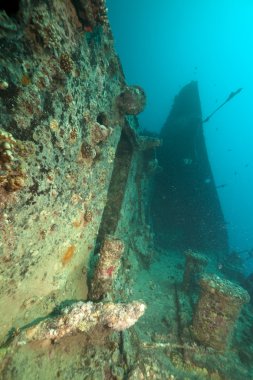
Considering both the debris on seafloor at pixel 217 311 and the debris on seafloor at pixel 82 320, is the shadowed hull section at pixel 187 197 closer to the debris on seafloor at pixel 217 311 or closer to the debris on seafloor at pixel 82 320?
the debris on seafloor at pixel 217 311

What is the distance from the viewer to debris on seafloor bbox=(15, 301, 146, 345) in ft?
13.0

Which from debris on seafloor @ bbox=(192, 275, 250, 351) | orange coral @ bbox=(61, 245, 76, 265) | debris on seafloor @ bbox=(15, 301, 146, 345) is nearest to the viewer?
debris on seafloor @ bbox=(15, 301, 146, 345)

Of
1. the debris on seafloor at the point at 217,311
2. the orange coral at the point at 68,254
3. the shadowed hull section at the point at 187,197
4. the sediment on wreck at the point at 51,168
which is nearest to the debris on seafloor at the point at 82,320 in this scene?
the sediment on wreck at the point at 51,168

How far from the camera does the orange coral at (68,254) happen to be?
5016mm

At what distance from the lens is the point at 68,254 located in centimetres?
513

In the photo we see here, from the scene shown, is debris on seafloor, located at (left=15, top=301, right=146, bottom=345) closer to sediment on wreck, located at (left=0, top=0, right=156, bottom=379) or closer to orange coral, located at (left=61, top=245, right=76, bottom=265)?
sediment on wreck, located at (left=0, top=0, right=156, bottom=379)

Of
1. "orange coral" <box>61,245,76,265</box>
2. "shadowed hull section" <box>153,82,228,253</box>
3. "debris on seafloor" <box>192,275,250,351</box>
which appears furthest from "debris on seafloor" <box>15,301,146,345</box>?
"shadowed hull section" <box>153,82,228,253</box>

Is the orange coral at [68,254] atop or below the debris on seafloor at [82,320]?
atop

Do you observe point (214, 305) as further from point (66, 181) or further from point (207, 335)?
point (66, 181)

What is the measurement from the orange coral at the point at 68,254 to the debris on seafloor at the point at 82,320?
2.73 ft

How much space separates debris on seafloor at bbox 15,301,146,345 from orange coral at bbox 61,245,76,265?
0.83 m

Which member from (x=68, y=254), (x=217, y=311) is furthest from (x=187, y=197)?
(x=68, y=254)

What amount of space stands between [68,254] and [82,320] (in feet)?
4.07

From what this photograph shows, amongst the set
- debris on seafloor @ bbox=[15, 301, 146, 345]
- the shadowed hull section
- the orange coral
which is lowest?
debris on seafloor @ bbox=[15, 301, 146, 345]
